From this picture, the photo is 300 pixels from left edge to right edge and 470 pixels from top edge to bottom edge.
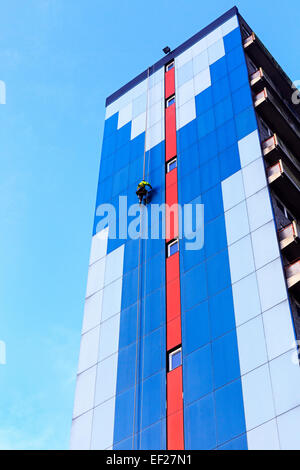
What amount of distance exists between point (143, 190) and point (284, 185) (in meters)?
9.58

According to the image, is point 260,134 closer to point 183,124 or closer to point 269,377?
point 183,124

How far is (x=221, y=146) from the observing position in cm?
3953

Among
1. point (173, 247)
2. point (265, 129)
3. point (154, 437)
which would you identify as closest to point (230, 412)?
point (154, 437)

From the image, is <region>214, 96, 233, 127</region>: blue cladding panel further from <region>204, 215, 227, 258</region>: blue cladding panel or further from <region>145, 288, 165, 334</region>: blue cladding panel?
<region>145, 288, 165, 334</region>: blue cladding panel

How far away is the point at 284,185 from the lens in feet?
118

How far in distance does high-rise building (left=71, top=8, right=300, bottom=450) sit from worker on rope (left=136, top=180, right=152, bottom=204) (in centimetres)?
50

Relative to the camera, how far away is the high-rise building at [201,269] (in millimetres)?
28703

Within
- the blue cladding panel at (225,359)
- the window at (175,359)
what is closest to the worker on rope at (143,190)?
the window at (175,359)

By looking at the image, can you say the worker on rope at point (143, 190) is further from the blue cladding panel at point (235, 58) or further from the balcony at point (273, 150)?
the blue cladding panel at point (235, 58)

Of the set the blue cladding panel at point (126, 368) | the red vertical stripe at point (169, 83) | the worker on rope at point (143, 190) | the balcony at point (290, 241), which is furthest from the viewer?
the red vertical stripe at point (169, 83)

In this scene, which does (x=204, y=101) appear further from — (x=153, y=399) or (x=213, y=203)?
(x=153, y=399)

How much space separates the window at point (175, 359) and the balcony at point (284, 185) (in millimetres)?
10610

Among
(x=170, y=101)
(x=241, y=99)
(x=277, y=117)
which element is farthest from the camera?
(x=170, y=101)
